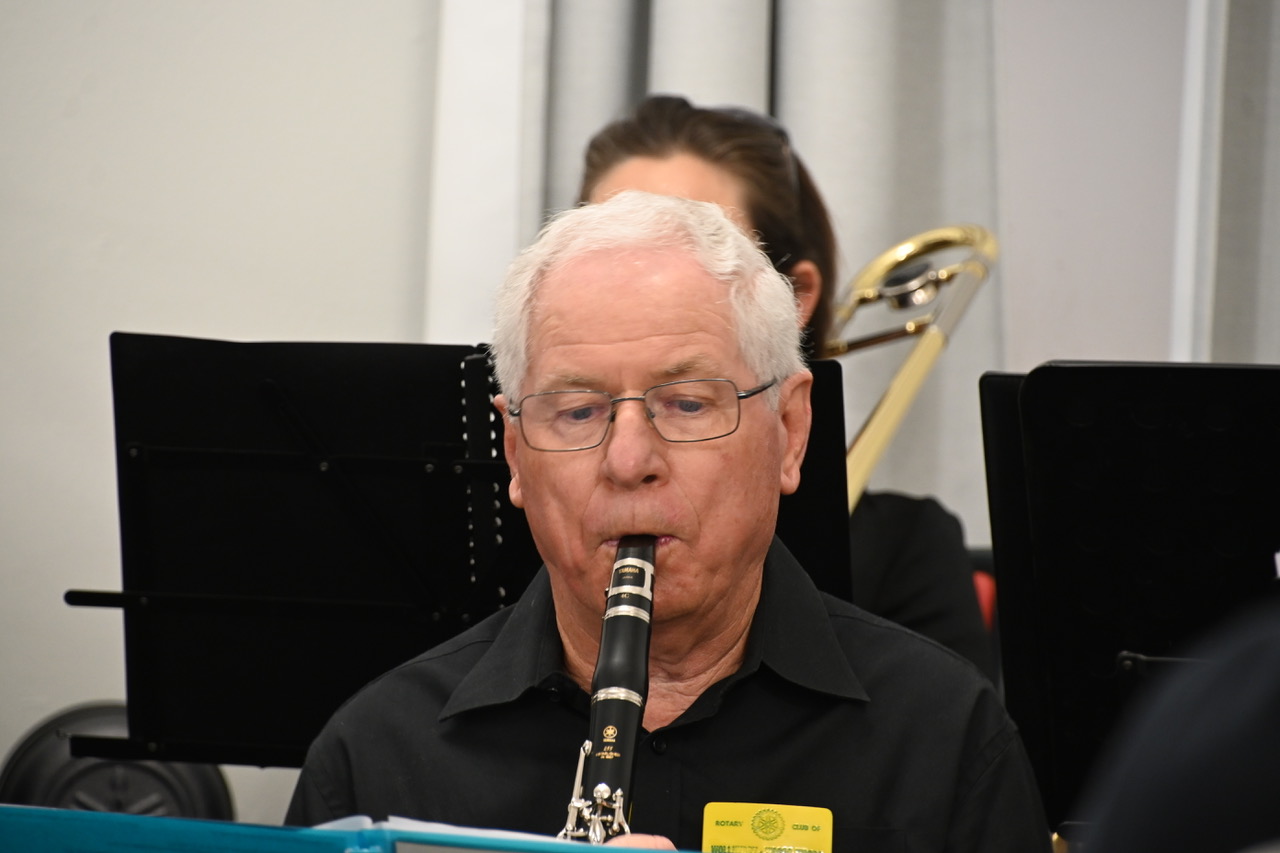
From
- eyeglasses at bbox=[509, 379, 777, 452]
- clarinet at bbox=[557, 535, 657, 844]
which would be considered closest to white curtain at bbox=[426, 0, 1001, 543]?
eyeglasses at bbox=[509, 379, 777, 452]

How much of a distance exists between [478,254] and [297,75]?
542 millimetres

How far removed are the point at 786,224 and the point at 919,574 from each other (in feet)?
1.91

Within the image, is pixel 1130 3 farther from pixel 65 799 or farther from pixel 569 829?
pixel 65 799

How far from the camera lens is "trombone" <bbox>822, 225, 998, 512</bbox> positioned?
7.06 ft

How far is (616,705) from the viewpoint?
116cm

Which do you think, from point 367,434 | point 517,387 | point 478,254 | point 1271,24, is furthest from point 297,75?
point 1271,24

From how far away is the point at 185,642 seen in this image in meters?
1.63

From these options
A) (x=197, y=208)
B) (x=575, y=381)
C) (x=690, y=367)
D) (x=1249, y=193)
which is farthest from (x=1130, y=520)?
(x=197, y=208)

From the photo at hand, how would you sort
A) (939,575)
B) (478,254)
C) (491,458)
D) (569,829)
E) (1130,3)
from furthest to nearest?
(1130,3) < (478,254) < (939,575) < (491,458) < (569,829)

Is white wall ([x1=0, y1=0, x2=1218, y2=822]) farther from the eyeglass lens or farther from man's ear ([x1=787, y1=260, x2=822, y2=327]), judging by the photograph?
the eyeglass lens

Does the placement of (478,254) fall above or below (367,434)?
above

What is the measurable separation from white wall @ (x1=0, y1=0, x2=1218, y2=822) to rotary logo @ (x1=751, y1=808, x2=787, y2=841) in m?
1.43

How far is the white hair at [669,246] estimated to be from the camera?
4.44ft

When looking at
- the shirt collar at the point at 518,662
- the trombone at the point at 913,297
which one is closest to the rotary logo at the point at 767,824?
the shirt collar at the point at 518,662
